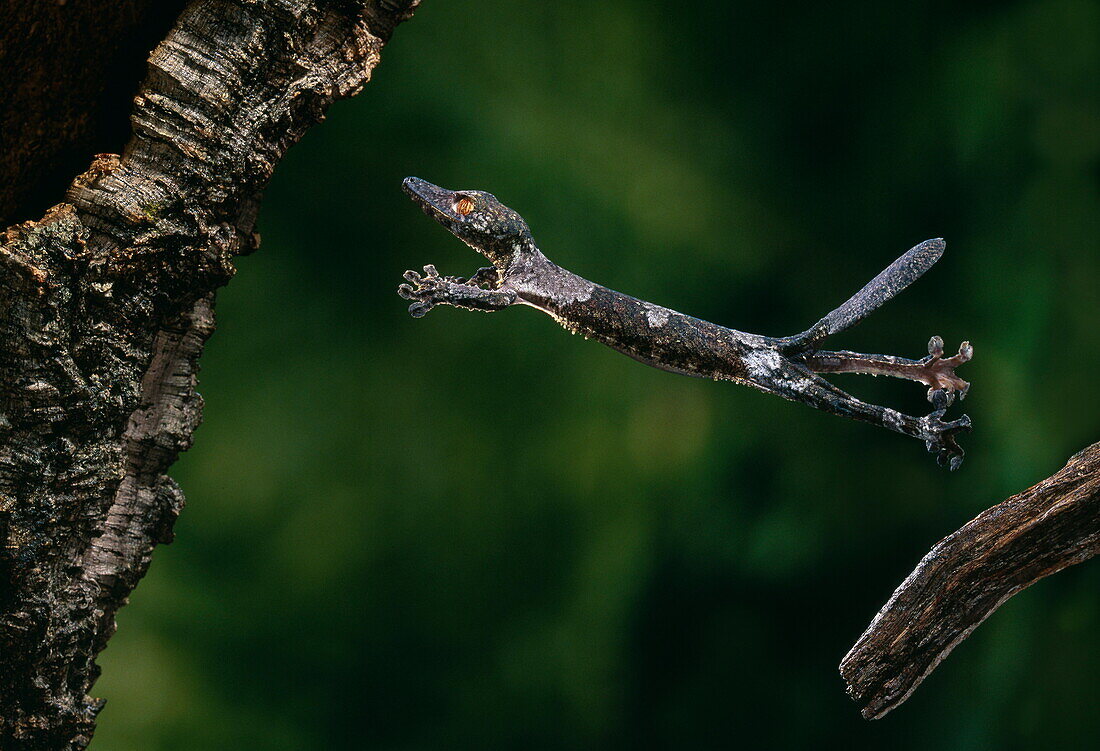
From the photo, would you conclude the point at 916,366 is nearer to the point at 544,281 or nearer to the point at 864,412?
the point at 864,412

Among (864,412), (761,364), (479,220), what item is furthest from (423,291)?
(864,412)

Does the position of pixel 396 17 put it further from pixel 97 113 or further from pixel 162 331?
pixel 162 331

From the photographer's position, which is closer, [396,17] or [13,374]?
[13,374]

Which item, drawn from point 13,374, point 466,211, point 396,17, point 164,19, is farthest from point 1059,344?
point 13,374

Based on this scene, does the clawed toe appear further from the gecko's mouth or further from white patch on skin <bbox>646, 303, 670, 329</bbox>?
the gecko's mouth

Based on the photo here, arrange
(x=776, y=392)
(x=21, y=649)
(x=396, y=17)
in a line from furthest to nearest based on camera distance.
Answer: (x=776, y=392) < (x=396, y=17) < (x=21, y=649)
